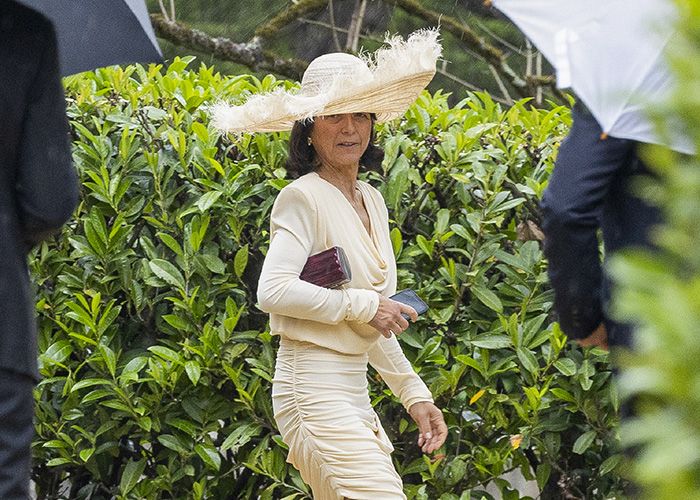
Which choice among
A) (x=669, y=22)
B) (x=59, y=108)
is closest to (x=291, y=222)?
(x=59, y=108)

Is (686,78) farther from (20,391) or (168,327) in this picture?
(168,327)

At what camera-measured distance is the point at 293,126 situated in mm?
5121

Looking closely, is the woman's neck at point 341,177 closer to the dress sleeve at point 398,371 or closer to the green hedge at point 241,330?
the dress sleeve at point 398,371

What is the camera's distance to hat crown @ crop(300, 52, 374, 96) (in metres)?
4.94

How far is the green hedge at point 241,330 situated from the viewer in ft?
19.0

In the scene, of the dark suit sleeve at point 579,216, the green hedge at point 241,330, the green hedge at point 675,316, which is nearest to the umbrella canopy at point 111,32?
the dark suit sleeve at point 579,216

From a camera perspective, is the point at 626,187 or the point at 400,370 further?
the point at 400,370

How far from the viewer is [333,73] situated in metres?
5.00

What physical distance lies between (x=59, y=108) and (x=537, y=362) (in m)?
2.88

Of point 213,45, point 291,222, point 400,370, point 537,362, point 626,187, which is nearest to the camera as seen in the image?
point 626,187

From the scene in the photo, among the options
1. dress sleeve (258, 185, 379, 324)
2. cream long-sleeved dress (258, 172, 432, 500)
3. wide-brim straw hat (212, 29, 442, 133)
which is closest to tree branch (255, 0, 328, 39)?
wide-brim straw hat (212, 29, 442, 133)

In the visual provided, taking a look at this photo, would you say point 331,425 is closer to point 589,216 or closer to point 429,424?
point 429,424

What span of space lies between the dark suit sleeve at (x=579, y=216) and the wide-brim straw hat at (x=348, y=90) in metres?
1.51

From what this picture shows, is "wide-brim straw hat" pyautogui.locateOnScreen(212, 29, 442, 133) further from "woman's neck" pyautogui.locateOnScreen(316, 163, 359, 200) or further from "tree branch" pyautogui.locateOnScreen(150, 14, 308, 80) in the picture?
"tree branch" pyautogui.locateOnScreen(150, 14, 308, 80)
